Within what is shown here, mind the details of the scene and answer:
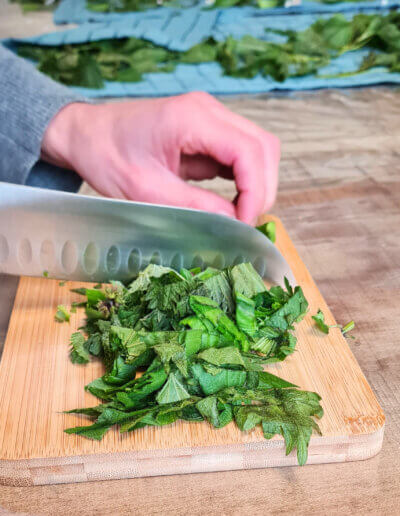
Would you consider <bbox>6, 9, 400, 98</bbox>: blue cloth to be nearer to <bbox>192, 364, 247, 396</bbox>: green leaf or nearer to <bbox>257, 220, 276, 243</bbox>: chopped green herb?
<bbox>257, 220, 276, 243</bbox>: chopped green herb

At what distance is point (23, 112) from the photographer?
148 centimetres

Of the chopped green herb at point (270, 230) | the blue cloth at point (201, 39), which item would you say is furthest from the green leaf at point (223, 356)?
the blue cloth at point (201, 39)

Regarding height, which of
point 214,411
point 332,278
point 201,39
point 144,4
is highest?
point 214,411

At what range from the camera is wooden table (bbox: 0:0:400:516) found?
0.81 metres

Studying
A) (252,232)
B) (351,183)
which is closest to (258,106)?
(351,183)

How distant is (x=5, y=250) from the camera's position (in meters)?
1.18

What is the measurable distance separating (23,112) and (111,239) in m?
0.51

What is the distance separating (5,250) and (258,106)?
145 cm

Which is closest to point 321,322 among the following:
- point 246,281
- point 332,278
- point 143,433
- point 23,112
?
point 246,281

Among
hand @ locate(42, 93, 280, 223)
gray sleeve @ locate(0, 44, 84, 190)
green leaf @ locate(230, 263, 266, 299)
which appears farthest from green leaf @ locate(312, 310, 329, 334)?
gray sleeve @ locate(0, 44, 84, 190)

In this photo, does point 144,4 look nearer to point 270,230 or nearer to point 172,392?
point 270,230

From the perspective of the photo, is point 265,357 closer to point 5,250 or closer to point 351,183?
point 5,250

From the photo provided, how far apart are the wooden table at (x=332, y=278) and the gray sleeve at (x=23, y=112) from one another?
0.36 meters

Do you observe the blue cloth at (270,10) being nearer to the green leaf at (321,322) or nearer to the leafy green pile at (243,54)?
the leafy green pile at (243,54)
